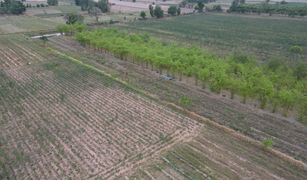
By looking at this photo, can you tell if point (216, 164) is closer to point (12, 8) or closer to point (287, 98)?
point (287, 98)

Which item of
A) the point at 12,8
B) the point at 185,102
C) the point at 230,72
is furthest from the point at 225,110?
the point at 12,8

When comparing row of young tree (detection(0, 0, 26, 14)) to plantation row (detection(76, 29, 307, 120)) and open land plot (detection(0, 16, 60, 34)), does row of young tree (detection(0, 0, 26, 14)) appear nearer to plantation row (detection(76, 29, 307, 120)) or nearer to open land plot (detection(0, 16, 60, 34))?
open land plot (detection(0, 16, 60, 34))

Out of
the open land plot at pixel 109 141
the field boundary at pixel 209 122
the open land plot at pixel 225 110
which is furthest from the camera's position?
the open land plot at pixel 225 110

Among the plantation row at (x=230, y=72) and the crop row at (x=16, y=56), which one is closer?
the plantation row at (x=230, y=72)

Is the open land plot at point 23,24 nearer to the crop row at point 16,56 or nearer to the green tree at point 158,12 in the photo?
the crop row at point 16,56

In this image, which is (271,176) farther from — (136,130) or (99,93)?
(99,93)

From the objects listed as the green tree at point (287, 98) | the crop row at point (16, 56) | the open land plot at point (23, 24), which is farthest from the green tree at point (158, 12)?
the green tree at point (287, 98)
